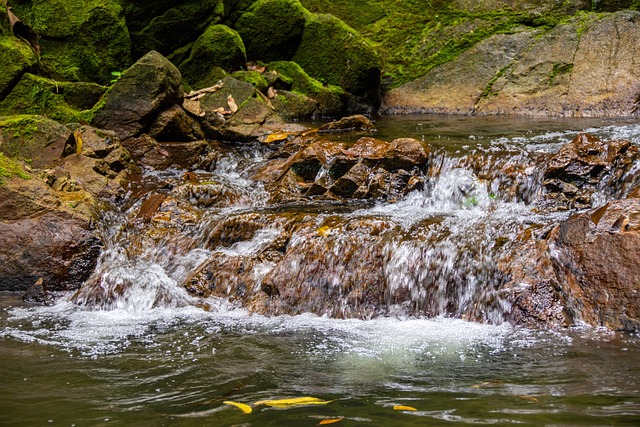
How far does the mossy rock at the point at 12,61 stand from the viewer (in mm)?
8461

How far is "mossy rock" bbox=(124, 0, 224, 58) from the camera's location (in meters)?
10.9

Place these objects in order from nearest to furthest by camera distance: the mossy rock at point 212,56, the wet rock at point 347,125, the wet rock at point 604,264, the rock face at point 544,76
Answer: the wet rock at point 604,264 → the wet rock at point 347,125 → the rock face at point 544,76 → the mossy rock at point 212,56

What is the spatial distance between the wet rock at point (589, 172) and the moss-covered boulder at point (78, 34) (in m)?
7.65

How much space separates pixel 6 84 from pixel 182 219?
3.92m

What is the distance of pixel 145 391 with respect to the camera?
316 cm

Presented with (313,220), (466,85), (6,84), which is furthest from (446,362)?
(466,85)

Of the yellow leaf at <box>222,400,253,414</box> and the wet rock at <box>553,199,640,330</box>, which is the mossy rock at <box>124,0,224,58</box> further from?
the yellow leaf at <box>222,400,253,414</box>

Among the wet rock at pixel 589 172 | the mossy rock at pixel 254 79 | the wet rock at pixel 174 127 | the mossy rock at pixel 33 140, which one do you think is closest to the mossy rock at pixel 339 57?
the mossy rock at pixel 254 79

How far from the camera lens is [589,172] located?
625cm

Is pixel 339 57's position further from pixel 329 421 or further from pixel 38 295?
pixel 329 421

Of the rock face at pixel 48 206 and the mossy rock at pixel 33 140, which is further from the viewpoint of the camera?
the mossy rock at pixel 33 140

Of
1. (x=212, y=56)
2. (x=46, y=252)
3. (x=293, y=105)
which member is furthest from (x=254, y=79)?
(x=46, y=252)

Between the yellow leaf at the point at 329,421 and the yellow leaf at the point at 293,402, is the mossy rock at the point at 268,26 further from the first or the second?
the yellow leaf at the point at 329,421

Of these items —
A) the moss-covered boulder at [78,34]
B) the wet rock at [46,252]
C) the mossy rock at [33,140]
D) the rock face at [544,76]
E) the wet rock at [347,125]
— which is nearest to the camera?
the wet rock at [46,252]
